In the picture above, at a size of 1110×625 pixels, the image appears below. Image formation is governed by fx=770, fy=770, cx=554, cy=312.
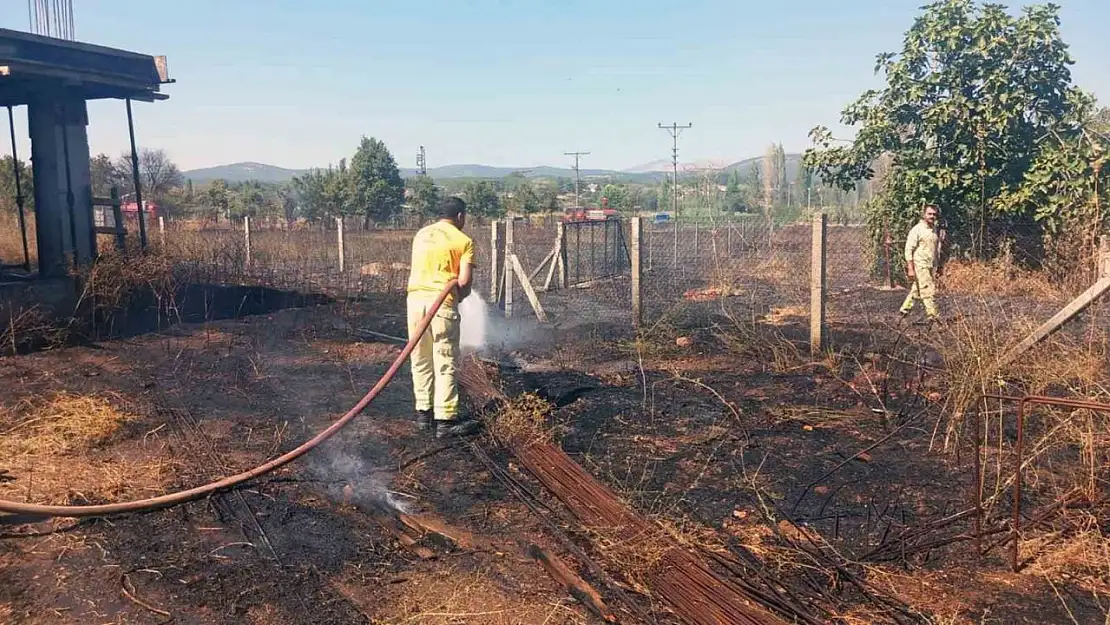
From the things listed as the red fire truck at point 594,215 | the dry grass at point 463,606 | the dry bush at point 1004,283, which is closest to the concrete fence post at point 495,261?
the dry bush at point 1004,283

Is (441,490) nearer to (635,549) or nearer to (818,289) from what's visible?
(635,549)

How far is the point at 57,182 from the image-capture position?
1096cm

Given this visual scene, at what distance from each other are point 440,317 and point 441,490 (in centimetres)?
147

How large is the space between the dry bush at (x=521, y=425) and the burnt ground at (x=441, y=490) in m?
0.20

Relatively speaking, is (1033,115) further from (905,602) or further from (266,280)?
(266,280)

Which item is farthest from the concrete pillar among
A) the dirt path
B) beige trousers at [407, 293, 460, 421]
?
beige trousers at [407, 293, 460, 421]

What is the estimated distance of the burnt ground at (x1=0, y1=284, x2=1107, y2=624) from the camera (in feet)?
11.4

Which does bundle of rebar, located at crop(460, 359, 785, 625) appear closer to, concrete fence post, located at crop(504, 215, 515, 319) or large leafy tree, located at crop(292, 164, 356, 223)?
concrete fence post, located at crop(504, 215, 515, 319)

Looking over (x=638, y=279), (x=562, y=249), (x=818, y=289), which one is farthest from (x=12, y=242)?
(x=818, y=289)

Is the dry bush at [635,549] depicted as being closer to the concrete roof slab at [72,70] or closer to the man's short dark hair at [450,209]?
the man's short dark hair at [450,209]

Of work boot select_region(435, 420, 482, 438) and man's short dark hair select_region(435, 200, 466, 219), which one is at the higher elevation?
man's short dark hair select_region(435, 200, 466, 219)

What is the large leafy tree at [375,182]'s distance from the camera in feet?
154

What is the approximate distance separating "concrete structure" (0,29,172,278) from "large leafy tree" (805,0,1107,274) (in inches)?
480

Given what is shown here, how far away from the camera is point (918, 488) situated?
4863 millimetres
